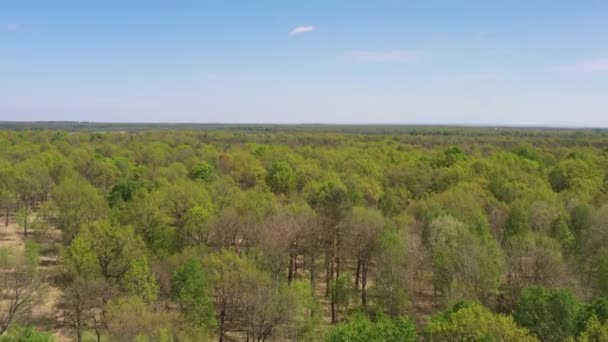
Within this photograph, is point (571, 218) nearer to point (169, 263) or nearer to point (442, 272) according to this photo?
point (442, 272)

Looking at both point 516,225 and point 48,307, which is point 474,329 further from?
point 48,307

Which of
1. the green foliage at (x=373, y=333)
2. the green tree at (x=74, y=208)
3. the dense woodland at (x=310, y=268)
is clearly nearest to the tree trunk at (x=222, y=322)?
the dense woodland at (x=310, y=268)

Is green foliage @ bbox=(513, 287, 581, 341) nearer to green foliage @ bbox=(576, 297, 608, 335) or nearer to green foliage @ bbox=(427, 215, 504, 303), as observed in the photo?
green foliage @ bbox=(576, 297, 608, 335)

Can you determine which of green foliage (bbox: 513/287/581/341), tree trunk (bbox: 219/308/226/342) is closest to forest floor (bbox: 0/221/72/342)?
tree trunk (bbox: 219/308/226/342)

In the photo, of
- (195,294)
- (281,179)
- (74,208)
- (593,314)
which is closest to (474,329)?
(593,314)

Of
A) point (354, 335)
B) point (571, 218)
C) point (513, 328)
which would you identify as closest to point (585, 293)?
point (571, 218)

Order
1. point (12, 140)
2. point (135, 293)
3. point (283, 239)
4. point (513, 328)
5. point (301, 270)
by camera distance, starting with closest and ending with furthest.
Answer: point (513, 328)
point (135, 293)
point (283, 239)
point (301, 270)
point (12, 140)

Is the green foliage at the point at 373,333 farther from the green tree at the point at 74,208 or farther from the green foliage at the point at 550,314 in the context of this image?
the green tree at the point at 74,208
